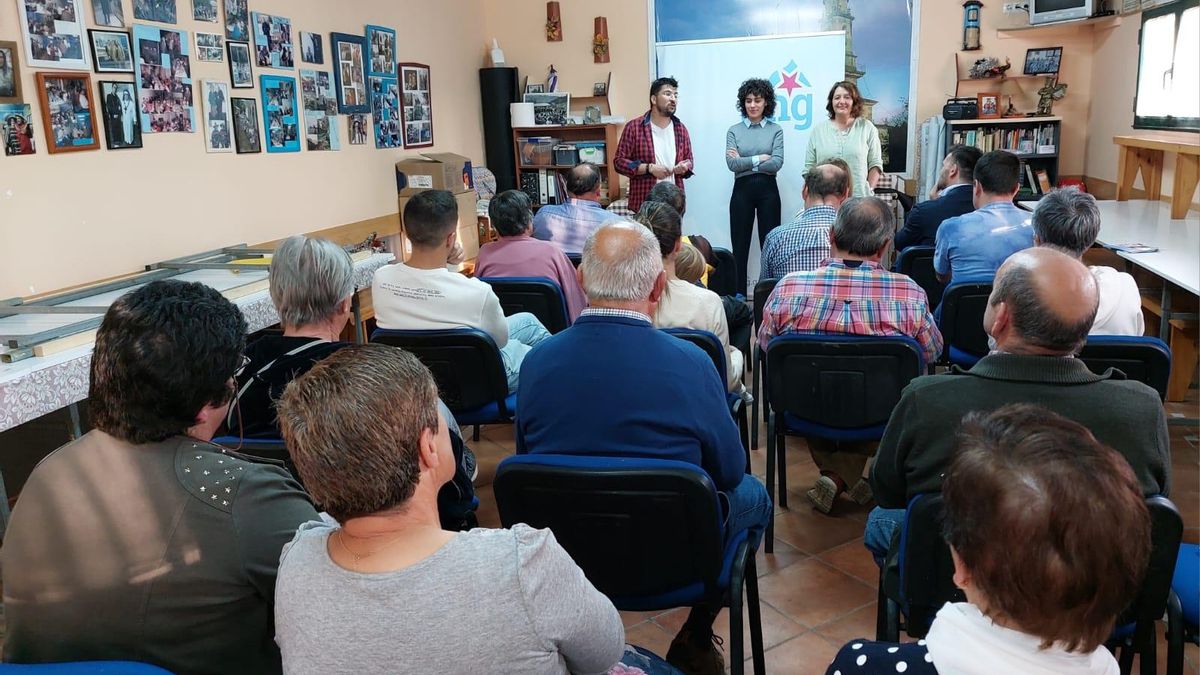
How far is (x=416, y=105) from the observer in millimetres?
7039

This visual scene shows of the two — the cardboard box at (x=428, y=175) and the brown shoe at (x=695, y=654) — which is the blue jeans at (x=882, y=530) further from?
the cardboard box at (x=428, y=175)

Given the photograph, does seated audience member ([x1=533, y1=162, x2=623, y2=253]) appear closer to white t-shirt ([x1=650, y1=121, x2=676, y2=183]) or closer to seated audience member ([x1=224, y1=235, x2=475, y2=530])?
white t-shirt ([x1=650, y1=121, x2=676, y2=183])

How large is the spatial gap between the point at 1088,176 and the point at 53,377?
23.9 ft

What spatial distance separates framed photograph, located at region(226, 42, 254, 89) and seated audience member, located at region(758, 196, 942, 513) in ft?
11.7

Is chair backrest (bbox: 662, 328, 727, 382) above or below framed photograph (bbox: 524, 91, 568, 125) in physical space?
below

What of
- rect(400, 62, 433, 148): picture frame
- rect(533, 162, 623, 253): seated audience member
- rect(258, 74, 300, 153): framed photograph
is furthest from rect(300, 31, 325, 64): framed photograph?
rect(533, 162, 623, 253): seated audience member

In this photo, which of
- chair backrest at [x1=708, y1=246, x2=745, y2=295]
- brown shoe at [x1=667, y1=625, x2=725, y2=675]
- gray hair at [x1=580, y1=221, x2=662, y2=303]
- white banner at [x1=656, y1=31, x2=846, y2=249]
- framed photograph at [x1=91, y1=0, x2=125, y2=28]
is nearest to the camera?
gray hair at [x1=580, y1=221, x2=662, y2=303]

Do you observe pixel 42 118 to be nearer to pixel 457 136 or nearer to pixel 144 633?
pixel 144 633

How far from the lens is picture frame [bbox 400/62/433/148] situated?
6910 millimetres

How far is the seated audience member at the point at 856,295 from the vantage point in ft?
9.63

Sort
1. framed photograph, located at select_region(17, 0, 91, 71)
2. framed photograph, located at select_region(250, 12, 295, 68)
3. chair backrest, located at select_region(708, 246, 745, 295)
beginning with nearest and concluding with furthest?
framed photograph, located at select_region(17, 0, 91, 71)
chair backrest, located at select_region(708, 246, 745, 295)
framed photograph, located at select_region(250, 12, 295, 68)

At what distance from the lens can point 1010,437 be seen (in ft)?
3.59

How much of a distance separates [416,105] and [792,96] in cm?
308

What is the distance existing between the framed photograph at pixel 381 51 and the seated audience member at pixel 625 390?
16.2 feet
